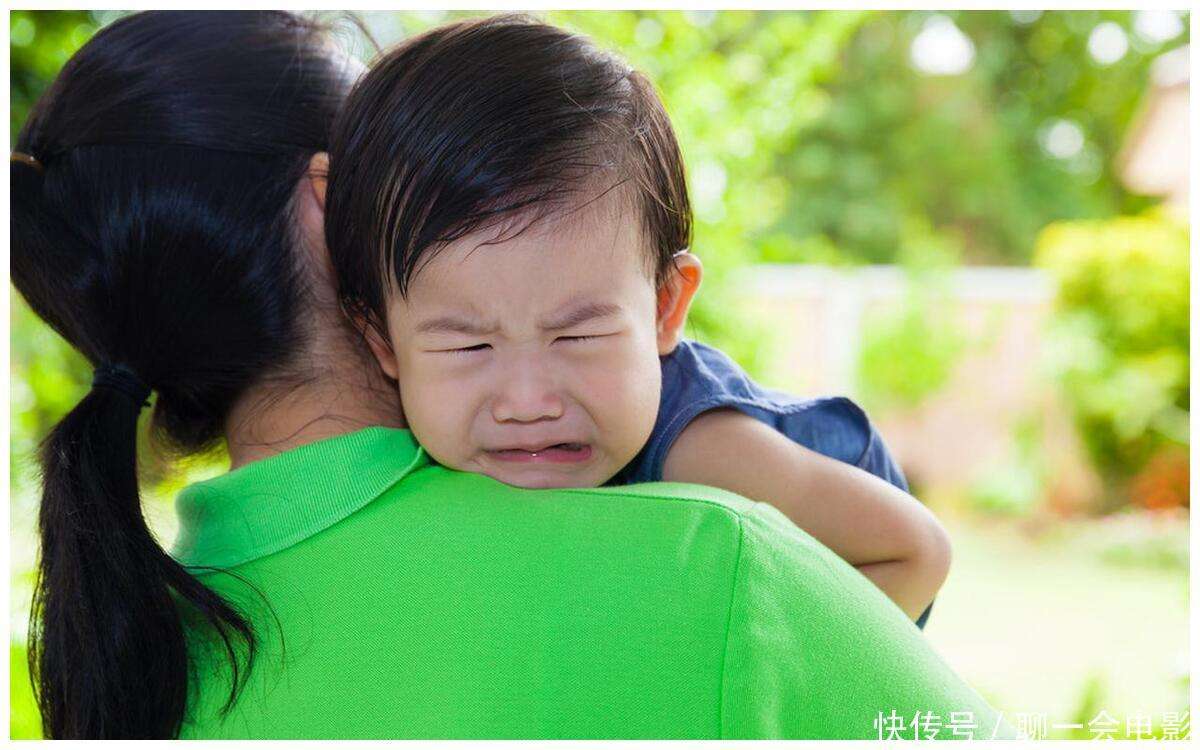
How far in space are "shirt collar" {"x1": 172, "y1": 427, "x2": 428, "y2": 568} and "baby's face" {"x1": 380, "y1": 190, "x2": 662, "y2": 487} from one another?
0.20 feet

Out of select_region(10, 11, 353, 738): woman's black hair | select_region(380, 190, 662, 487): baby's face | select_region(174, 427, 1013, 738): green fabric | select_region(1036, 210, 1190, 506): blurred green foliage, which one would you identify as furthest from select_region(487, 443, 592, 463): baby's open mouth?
select_region(1036, 210, 1190, 506): blurred green foliage

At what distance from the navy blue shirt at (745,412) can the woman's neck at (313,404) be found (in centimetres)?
33

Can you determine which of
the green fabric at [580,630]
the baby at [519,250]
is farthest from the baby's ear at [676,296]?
the green fabric at [580,630]

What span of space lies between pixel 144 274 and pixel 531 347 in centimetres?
44

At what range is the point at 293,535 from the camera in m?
1.21

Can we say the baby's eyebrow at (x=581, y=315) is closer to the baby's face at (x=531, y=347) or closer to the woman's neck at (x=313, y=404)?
the baby's face at (x=531, y=347)

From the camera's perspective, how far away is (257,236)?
1.29 meters

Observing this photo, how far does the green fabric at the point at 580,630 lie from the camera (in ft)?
3.34

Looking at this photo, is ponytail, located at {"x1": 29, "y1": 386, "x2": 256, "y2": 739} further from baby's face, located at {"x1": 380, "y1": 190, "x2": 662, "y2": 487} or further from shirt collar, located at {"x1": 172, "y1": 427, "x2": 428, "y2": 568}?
baby's face, located at {"x1": 380, "y1": 190, "x2": 662, "y2": 487}

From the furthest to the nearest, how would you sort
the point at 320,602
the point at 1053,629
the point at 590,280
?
the point at 1053,629 < the point at 590,280 < the point at 320,602

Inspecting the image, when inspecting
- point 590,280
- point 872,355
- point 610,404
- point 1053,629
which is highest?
point 590,280

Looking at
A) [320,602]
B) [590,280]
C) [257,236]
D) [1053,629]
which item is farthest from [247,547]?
[1053,629]

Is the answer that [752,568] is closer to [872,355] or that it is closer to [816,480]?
[816,480]

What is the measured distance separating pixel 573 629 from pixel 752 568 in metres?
0.17
